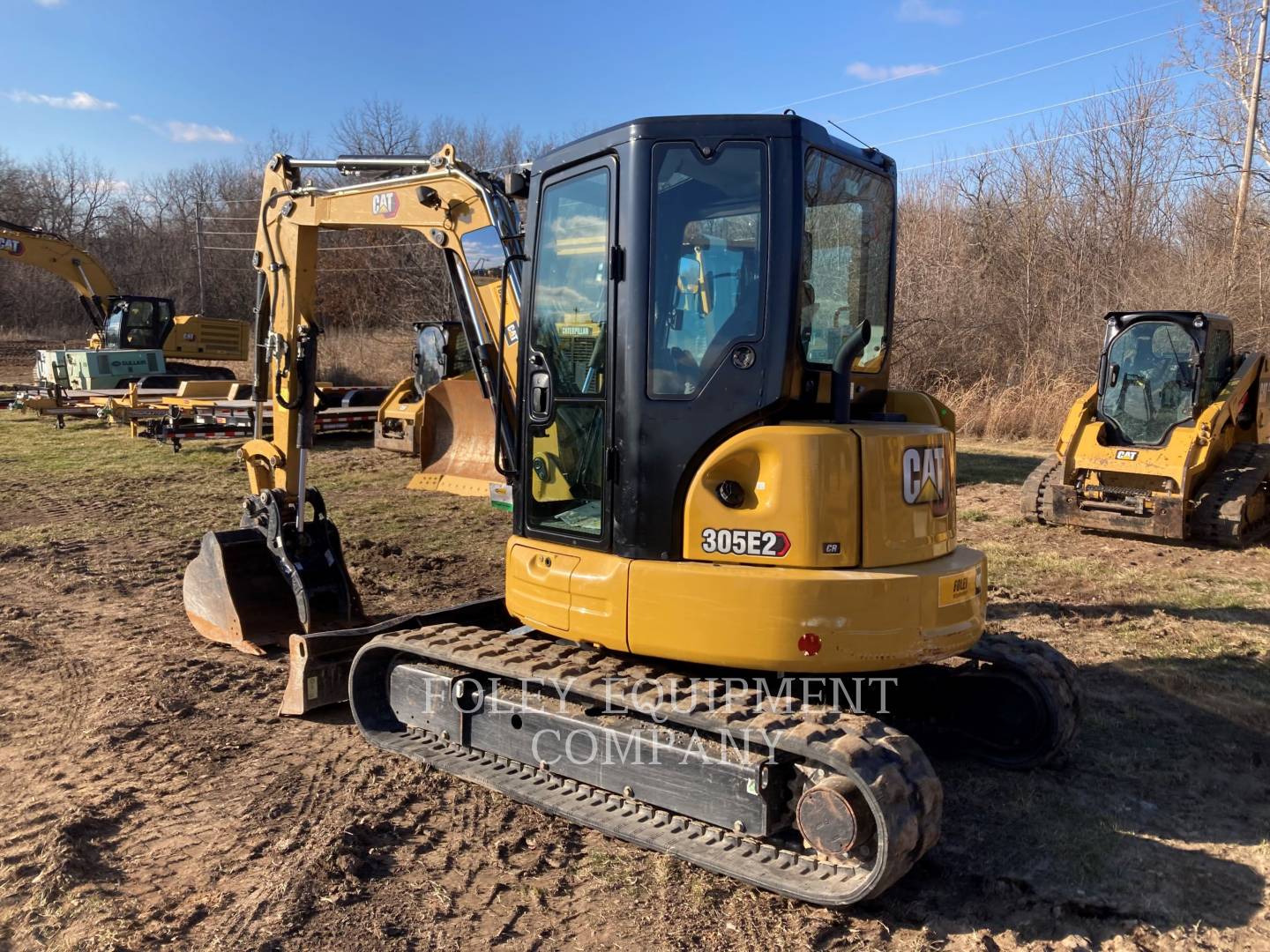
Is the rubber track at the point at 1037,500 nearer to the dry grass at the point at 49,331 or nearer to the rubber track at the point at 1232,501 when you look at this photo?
the rubber track at the point at 1232,501

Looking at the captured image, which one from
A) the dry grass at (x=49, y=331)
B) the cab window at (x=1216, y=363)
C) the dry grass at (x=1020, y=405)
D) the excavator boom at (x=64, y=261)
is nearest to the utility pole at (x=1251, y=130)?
the dry grass at (x=1020, y=405)

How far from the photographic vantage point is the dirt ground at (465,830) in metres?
3.15

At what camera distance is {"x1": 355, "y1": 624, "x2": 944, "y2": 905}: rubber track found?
305 centimetres

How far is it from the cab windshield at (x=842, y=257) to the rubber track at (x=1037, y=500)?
22.2 feet

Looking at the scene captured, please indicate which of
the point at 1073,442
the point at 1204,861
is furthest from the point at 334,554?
the point at 1073,442

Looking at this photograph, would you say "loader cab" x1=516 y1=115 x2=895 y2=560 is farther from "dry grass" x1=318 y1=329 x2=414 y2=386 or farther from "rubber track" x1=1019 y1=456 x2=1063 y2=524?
"dry grass" x1=318 y1=329 x2=414 y2=386

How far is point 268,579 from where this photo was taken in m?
5.88

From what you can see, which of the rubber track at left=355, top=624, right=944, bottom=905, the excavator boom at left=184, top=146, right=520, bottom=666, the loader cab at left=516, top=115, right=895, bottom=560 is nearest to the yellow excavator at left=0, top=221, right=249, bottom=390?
the excavator boom at left=184, top=146, right=520, bottom=666

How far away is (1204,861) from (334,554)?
15.8 feet

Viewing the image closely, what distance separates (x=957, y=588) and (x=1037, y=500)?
7.25m

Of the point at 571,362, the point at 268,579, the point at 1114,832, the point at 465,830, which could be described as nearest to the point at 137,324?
the point at 268,579

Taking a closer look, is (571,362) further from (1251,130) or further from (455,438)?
(1251,130)

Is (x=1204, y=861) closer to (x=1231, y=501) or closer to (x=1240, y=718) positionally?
(x=1240, y=718)

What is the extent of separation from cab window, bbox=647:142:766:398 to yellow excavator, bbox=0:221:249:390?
20.1 metres
